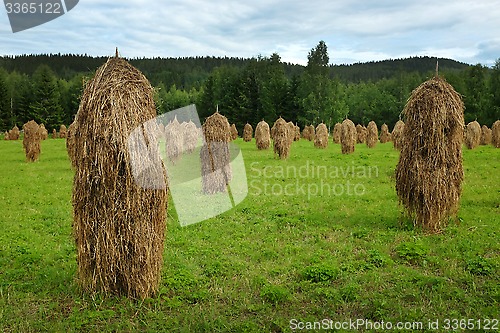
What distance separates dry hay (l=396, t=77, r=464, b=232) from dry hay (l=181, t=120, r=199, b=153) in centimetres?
2038

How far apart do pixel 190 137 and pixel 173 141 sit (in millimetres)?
3587

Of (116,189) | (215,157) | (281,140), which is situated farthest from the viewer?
(281,140)

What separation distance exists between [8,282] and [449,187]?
28.8ft

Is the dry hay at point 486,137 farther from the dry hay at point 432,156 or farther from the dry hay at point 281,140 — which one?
the dry hay at point 432,156

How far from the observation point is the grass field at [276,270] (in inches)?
217

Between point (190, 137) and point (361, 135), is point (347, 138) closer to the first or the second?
point (190, 137)

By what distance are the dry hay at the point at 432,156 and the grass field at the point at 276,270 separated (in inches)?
21.0

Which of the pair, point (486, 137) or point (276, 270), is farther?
point (486, 137)

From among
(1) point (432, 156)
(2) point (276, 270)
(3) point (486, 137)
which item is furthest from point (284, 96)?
(2) point (276, 270)

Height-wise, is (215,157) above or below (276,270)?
above

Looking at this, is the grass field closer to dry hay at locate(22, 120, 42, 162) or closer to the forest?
dry hay at locate(22, 120, 42, 162)

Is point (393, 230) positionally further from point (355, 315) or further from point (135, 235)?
point (135, 235)

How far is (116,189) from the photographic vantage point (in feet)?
18.9

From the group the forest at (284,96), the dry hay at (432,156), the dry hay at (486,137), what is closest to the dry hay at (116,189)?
the dry hay at (432,156)
